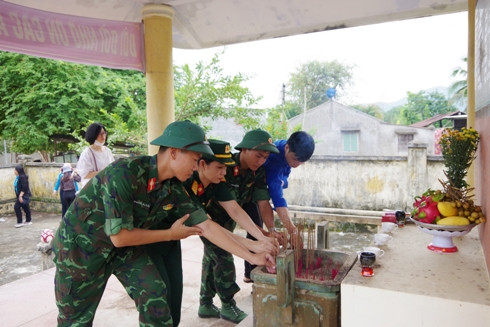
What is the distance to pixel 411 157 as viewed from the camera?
27.7 feet

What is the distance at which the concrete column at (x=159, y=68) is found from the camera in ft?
13.4

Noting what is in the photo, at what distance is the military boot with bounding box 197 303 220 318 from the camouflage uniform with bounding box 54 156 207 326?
1.01 meters

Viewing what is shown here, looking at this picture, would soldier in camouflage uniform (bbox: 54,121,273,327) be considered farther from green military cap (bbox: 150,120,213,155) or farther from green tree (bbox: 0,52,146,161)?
green tree (bbox: 0,52,146,161)

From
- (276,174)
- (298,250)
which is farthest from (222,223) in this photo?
(298,250)

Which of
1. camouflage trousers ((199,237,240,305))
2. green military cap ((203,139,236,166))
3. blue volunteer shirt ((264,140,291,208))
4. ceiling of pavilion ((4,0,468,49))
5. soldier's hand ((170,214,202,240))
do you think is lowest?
camouflage trousers ((199,237,240,305))

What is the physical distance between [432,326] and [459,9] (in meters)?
3.36

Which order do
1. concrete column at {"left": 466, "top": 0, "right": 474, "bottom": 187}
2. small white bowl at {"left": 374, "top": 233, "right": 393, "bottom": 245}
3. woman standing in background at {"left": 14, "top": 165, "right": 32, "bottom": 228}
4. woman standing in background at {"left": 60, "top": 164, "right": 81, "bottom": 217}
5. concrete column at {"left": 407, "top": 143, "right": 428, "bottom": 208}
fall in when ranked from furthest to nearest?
1. woman standing in background at {"left": 14, "top": 165, "right": 32, "bottom": 228}
2. concrete column at {"left": 407, "top": 143, "right": 428, "bottom": 208}
3. woman standing in background at {"left": 60, "top": 164, "right": 81, "bottom": 217}
4. concrete column at {"left": 466, "top": 0, "right": 474, "bottom": 187}
5. small white bowl at {"left": 374, "top": 233, "right": 393, "bottom": 245}

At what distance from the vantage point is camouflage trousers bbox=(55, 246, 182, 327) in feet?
6.61

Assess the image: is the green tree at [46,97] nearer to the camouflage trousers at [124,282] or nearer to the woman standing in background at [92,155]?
the woman standing in background at [92,155]

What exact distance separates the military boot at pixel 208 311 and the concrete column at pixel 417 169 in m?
6.62

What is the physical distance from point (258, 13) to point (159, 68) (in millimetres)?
1227

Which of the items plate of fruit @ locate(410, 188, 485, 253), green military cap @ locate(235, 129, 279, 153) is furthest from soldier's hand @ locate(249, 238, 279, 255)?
plate of fruit @ locate(410, 188, 485, 253)

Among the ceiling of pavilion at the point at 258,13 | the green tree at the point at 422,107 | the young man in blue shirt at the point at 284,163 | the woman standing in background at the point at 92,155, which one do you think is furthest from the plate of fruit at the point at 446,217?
the green tree at the point at 422,107

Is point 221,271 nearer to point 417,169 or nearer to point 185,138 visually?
point 185,138
